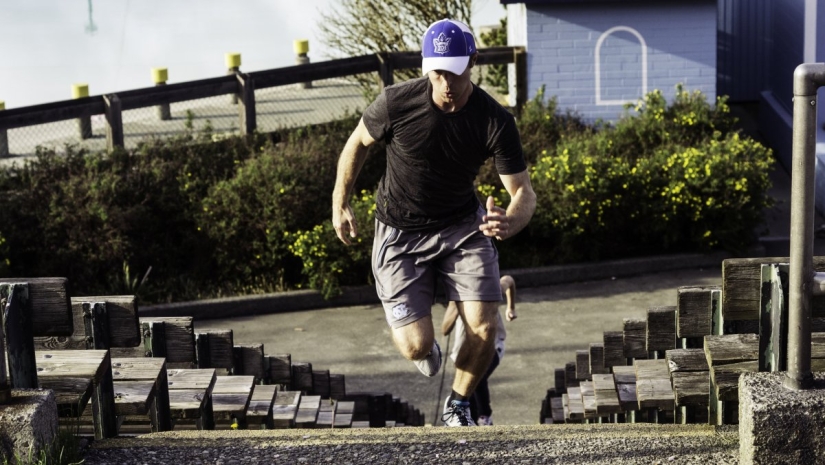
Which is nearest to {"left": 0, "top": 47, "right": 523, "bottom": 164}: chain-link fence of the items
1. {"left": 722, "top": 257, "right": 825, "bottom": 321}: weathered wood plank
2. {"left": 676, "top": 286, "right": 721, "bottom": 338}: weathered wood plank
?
{"left": 676, "top": 286, "right": 721, "bottom": 338}: weathered wood plank

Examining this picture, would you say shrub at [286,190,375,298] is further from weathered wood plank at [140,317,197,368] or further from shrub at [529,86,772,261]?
weathered wood plank at [140,317,197,368]

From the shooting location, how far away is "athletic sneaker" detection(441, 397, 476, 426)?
610 cm

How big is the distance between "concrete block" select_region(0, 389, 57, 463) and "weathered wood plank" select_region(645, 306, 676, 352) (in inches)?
127

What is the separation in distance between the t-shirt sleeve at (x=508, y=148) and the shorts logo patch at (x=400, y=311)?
2.79 feet

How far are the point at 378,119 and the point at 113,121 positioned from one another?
7591mm

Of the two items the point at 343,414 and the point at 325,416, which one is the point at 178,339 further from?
the point at 343,414

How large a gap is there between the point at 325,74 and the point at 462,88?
846cm

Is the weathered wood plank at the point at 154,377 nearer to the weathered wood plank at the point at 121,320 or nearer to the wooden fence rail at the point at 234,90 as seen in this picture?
the weathered wood plank at the point at 121,320

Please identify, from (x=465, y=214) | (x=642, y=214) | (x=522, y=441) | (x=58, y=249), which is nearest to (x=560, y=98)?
(x=642, y=214)

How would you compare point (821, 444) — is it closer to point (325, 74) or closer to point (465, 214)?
point (465, 214)

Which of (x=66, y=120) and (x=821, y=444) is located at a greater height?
(x=66, y=120)

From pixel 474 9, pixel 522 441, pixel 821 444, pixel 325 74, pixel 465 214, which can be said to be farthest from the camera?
pixel 474 9

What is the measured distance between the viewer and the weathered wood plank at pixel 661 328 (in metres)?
6.38

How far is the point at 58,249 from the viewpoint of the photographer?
11680mm
